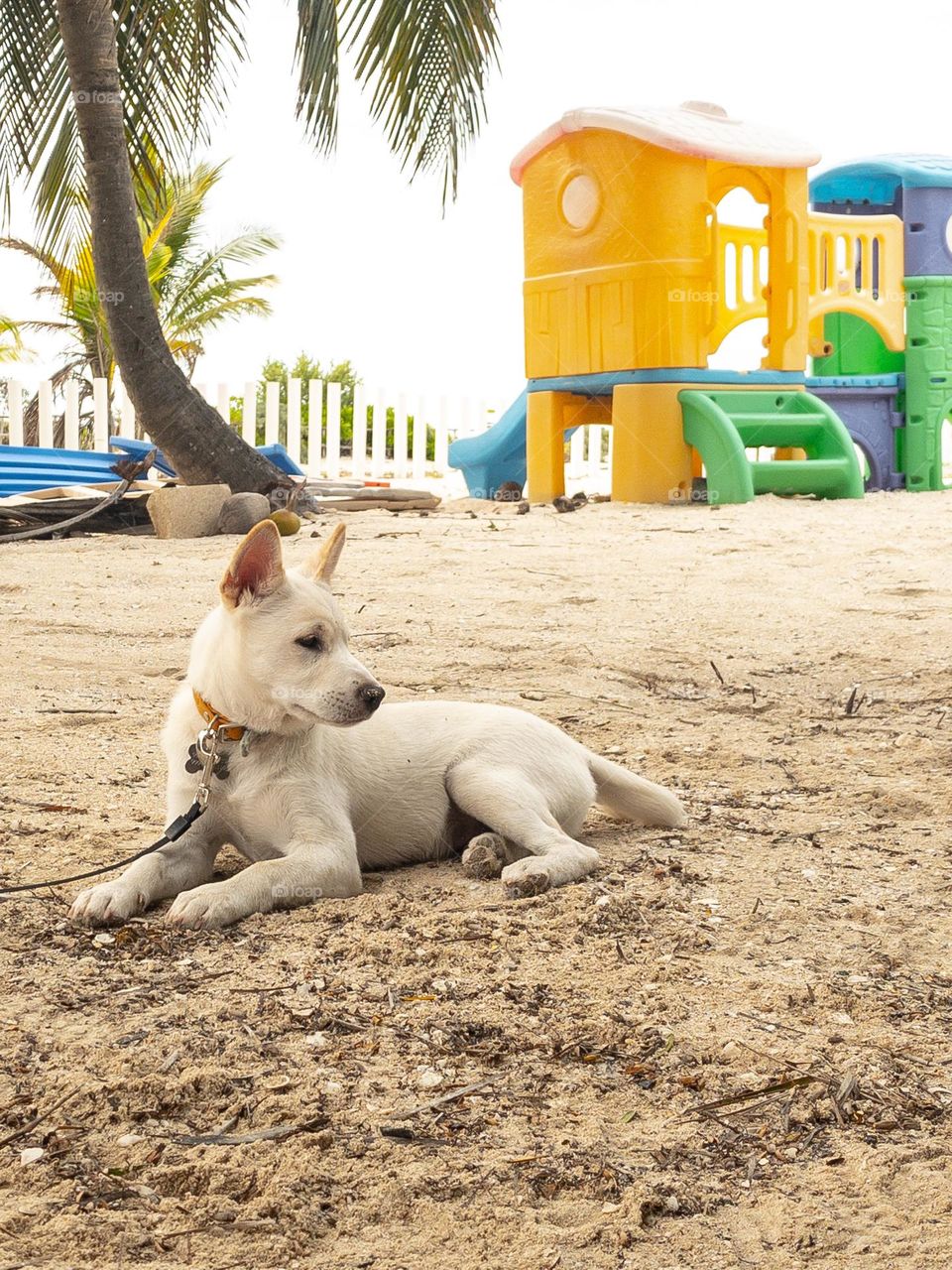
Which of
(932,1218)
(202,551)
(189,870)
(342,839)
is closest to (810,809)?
(342,839)

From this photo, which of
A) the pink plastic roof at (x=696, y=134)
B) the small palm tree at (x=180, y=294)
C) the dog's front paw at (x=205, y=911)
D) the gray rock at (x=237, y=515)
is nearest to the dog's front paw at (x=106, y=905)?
the dog's front paw at (x=205, y=911)

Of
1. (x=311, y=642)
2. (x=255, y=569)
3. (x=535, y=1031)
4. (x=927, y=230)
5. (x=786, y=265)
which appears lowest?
(x=535, y=1031)

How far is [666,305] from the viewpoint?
44.0 feet

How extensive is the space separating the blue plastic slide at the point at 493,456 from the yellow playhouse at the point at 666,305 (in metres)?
1.47

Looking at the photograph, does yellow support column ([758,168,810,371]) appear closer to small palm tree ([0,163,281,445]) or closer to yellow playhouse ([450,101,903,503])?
yellow playhouse ([450,101,903,503])

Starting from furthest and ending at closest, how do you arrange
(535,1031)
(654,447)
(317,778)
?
(654,447)
(317,778)
(535,1031)

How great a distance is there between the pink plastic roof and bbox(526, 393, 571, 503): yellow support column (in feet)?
8.65

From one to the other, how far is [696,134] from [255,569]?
11.6m

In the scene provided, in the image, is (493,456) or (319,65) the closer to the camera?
(319,65)

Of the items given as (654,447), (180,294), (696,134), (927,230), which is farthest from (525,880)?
(180,294)

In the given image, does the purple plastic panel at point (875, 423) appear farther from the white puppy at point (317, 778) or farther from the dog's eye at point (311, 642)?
the dog's eye at point (311, 642)

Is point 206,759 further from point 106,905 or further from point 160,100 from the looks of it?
point 160,100

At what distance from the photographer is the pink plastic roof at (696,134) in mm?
13211

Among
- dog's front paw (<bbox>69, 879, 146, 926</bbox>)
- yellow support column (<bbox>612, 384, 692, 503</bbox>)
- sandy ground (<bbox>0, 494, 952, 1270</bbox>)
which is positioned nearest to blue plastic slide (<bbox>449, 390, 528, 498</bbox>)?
yellow support column (<bbox>612, 384, 692, 503</bbox>)
